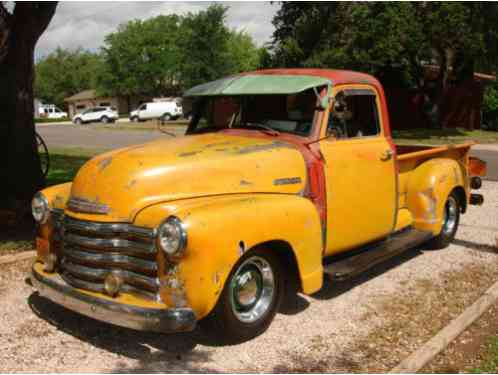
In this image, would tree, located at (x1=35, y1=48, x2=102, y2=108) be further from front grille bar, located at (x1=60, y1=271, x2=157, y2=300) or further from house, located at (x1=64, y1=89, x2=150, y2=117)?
front grille bar, located at (x1=60, y1=271, x2=157, y2=300)

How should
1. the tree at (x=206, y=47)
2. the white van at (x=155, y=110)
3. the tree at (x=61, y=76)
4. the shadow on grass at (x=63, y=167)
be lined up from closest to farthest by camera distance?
the shadow on grass at (x=63, y=167) < the tree at (x=206, y=47) < the white van at (x=155, y=110) < the tree at (x=61, y=76)

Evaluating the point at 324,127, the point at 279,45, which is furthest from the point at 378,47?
the point at 324,127

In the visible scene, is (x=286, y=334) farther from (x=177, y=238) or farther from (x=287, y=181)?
(x=177, y=238)

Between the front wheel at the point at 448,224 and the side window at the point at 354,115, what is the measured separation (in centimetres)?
180

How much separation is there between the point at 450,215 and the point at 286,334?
3.41 meters

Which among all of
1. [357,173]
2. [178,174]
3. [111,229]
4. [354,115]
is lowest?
[111,229]

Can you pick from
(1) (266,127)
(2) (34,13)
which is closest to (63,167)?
(2) (34,13)

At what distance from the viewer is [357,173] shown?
197 inches

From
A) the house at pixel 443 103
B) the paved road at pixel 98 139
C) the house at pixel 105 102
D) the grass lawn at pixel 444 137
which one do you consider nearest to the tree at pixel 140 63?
the house at pixel 105 102

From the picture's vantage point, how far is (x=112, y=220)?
3.72 meters

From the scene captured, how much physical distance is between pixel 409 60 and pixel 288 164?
73.5 ft

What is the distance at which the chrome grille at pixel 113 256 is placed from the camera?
3.61m

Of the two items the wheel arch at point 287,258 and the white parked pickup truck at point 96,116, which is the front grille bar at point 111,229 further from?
the white parked pickup truck at point 96,116

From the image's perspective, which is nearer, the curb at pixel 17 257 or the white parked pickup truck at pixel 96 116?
the curb at pixel 17 257
